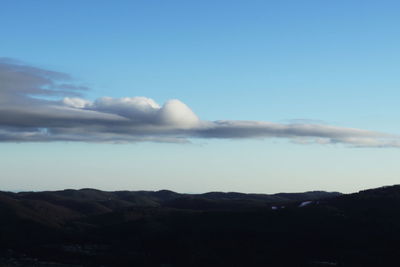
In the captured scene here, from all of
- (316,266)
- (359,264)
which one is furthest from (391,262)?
(316,266)

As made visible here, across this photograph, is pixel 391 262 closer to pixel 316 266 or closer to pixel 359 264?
pixel 359 264
